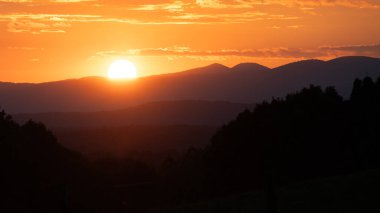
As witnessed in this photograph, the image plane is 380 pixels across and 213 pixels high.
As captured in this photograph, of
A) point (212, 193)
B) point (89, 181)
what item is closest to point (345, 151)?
point (212, 193)

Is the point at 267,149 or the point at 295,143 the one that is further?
the point at 267,149

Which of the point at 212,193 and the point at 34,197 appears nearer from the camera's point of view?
the point at 34,197

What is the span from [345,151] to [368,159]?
3533 millimetres

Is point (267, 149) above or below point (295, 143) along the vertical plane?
below

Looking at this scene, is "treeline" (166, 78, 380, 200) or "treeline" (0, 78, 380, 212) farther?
"treeline" (166, 78, 380, 200)

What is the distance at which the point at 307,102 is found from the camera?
53594 millimetres

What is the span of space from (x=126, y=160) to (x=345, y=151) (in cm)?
1815

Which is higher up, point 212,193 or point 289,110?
point 289,110

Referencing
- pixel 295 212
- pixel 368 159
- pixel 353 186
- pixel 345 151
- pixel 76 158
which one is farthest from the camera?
pixel 76 158

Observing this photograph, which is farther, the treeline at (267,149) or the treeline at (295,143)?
the treeline at (295,143)

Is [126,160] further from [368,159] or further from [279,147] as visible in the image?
[368,159]

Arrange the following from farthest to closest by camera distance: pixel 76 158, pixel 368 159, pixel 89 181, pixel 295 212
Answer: pixel 76 158 < pixel 89 181 < pixel 368 159 < pixel 295 212

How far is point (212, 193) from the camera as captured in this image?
4684 cm

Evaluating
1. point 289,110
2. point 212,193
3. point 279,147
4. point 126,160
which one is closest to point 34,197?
point 212,193
